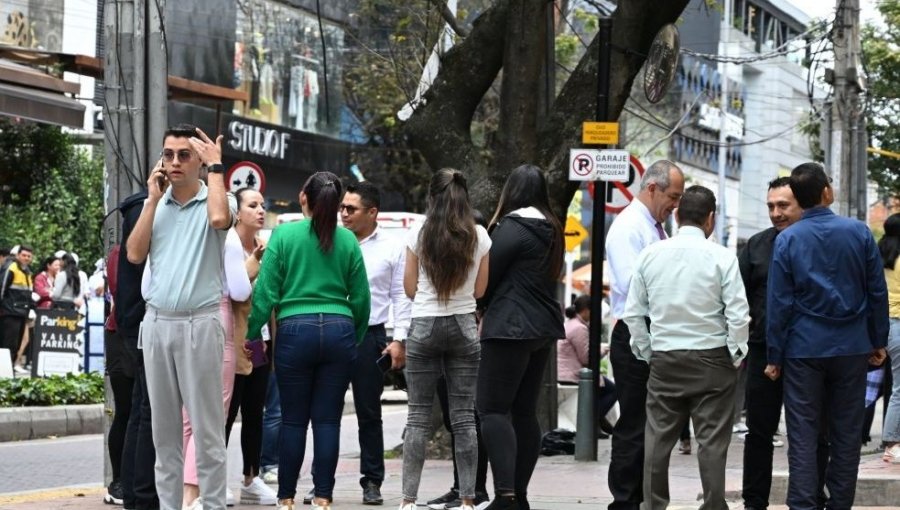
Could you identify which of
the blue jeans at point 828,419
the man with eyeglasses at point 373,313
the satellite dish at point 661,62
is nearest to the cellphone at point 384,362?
the man with eyeglasses at point 373,313

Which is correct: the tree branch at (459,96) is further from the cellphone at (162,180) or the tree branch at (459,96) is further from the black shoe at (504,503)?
the cellphone at (162,180)

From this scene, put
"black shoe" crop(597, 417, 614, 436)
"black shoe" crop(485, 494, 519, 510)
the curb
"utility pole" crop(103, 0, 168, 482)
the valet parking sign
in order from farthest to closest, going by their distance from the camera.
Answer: the valet parking sign
"black shoe" crop(597, 417, 614, 436)
the curb
"utility pole" crop(103, 0, 168, 482)
"black shoe" crop(485, 494, 519, 510)

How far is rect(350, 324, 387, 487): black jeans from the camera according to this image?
31.0 ft

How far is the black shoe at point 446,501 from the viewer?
906 centimetres

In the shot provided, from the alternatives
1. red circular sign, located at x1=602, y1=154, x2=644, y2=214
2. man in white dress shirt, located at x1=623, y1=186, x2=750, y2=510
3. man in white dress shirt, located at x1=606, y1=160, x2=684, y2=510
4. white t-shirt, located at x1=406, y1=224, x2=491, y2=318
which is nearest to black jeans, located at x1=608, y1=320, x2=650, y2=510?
man in white dress shirt, located at x1=606, y1=160, x2=684, y2=510

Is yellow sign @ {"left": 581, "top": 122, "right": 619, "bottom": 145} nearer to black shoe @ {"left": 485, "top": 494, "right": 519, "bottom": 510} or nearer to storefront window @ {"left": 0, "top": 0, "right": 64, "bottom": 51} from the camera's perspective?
black shoe @ {"left": 485, "top": 494, "right": 519, "bottom": 510}

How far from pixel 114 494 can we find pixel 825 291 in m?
4.25

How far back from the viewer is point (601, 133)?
12172 millimetres

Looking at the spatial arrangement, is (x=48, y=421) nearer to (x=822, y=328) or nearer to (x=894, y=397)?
(x=894, y=397)

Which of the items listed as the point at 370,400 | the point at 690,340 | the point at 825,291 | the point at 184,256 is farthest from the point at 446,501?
the point at 184,256

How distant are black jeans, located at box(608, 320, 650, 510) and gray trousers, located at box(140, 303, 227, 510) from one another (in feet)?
7.17

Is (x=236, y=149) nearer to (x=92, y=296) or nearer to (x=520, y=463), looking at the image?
(x=92, y=296)

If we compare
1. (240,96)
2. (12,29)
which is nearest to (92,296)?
(240,96)

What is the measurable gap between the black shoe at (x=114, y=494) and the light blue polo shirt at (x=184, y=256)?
2.19m
